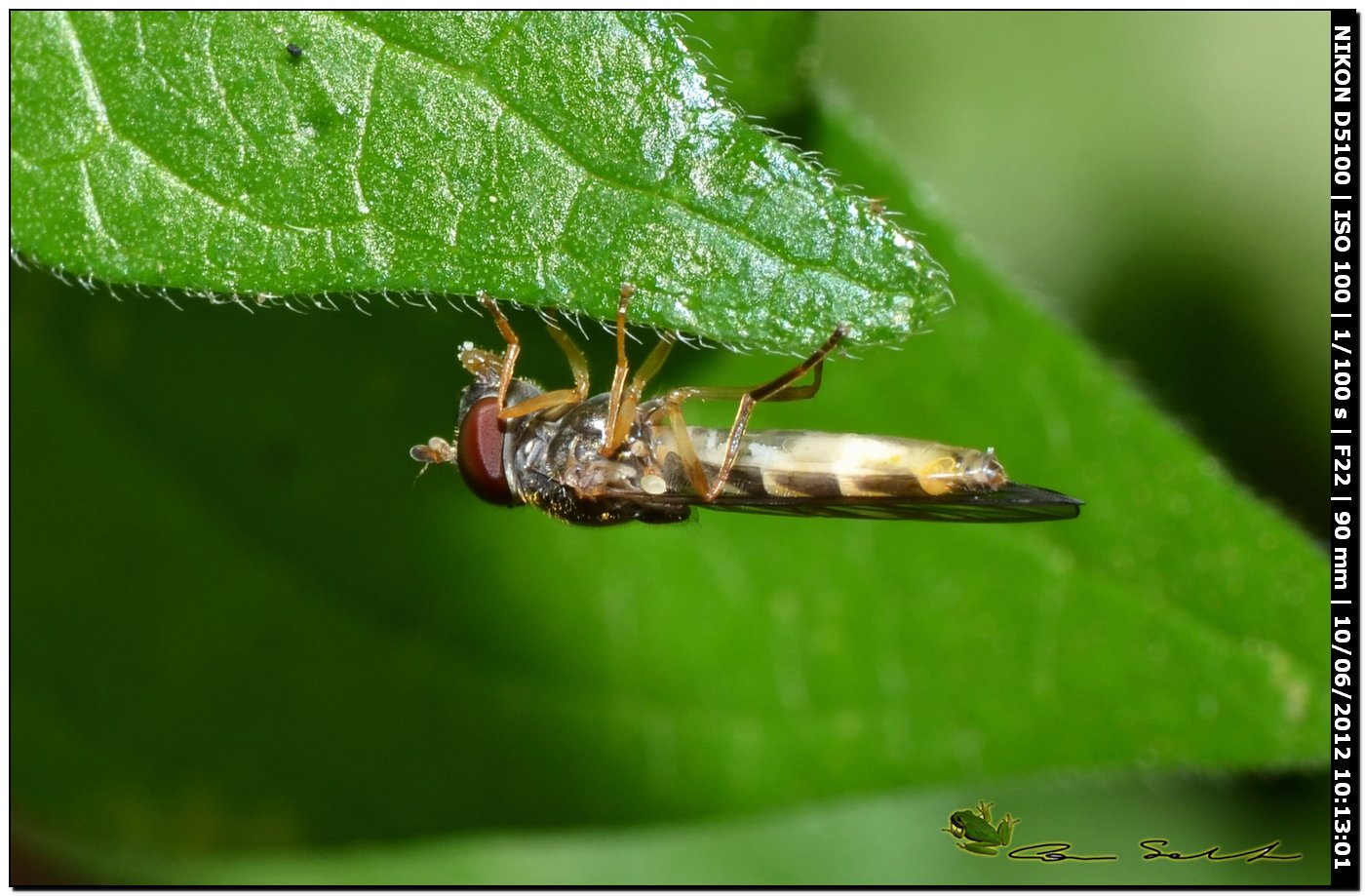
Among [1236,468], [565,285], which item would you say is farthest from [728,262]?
[1236,468]

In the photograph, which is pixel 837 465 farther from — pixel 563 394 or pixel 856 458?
pixel 563 394

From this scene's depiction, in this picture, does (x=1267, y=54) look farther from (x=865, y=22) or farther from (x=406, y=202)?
(x=406, y=202)

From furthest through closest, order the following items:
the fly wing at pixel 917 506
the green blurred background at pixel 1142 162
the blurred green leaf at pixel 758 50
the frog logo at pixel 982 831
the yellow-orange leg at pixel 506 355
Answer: the green blurred background at pixel 1142 162, the frog logo at pixel 982 831, the yellow-orange leg at pixel 506 355, the fly wing at pixel 917 506, the blurred green leaf at pixel 758 50

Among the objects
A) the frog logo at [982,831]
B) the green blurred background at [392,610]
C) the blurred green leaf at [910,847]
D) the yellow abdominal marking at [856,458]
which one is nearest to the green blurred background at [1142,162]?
the green blurred background at [392,610]
